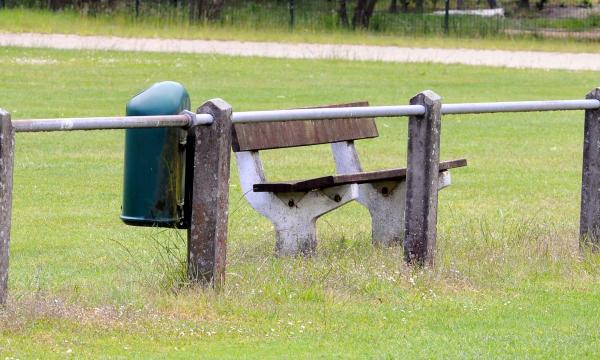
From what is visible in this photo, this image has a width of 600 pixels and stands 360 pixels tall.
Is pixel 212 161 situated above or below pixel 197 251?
above

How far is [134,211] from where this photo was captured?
6.63 metres

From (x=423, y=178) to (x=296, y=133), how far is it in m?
1.36

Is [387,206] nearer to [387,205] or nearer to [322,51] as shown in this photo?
[387,205]

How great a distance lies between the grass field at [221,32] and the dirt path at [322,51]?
75 centimetres

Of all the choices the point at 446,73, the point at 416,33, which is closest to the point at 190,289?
the point at 446,73

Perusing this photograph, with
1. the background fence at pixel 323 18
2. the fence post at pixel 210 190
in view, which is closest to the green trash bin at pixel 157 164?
the fence post at pixel 210 190

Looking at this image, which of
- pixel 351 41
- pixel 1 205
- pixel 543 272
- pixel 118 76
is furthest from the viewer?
pixel 351 41

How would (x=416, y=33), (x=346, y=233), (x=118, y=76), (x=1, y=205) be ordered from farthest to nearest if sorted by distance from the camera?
1. (x=416, y=33)
2. (x=118, y=76)
3. (x=346, y=233)
4. (x=1, y=205)

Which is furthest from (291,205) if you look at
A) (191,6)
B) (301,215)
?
(191,6)

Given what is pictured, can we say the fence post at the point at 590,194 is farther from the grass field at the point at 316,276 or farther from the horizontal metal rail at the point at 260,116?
the horizontal metal rail at the point at 260,116

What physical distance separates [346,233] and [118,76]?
13.5 metres

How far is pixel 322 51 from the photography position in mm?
28781

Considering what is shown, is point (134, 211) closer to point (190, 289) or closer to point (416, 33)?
point (190, 289)

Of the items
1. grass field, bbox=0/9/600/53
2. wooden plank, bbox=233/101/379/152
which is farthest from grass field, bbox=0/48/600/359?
grass field, bbox=0/9/600/53
